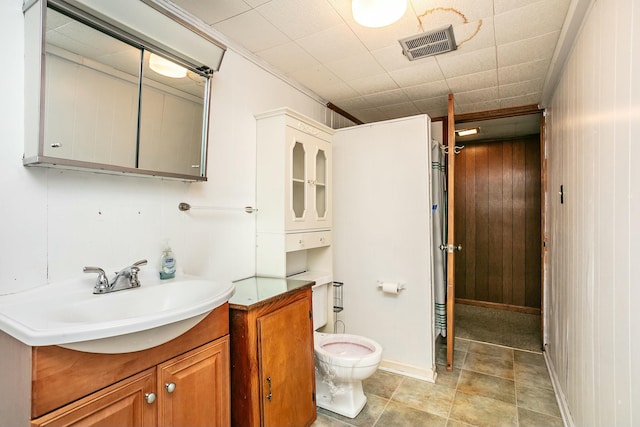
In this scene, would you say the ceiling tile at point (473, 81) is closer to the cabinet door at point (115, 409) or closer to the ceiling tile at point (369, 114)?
the ceiling tile at point (369, 114)

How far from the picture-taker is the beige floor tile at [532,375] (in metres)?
2.35

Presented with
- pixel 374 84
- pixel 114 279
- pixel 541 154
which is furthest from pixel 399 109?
pixel 114 279

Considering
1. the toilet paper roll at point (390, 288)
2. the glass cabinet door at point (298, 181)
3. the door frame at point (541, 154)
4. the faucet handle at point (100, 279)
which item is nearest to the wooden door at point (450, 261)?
the door frame at point (541, 154)

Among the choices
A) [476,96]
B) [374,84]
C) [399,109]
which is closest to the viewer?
[374,84]

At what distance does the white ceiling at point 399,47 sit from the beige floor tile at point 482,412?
7.42ft

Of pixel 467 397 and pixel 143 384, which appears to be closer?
pixel 143 384

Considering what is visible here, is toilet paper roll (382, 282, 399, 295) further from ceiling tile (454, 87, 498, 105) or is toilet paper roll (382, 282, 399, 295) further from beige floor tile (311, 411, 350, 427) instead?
ceiling tile (454, 87, 498, 105)

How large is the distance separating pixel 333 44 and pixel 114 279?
172 cm

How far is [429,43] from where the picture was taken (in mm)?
1967

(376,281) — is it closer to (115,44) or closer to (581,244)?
(581,244)

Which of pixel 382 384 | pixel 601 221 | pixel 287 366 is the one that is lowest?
pixel 382 384

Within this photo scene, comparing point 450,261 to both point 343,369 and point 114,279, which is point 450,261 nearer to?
point 343,369

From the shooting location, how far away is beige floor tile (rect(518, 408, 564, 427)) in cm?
189

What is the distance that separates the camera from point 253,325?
4.74 feet
